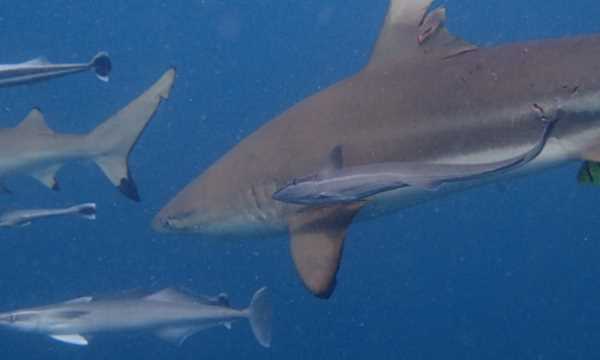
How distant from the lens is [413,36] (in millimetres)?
5250

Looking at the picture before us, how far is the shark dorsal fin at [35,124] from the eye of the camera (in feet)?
24.3

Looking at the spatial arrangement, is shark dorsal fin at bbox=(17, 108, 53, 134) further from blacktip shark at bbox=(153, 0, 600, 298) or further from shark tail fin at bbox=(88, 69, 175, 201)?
blacktip shark at bbox=(153, 0, 600, 298)

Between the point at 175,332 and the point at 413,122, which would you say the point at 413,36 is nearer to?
the point at 413,122

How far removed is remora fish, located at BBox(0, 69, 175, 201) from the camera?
6.86 m

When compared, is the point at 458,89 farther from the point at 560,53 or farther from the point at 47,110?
the point at 47,110

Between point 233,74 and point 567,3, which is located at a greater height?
point 567,3

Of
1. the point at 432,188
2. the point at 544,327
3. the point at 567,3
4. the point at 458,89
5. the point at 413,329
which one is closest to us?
the point at 432,188

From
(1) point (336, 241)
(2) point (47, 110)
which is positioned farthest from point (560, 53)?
(2) point (47, 110)

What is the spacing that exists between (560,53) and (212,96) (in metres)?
29.8

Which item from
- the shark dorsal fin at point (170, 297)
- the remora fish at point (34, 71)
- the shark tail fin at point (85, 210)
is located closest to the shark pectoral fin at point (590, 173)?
the remora fish at point (34, 71)

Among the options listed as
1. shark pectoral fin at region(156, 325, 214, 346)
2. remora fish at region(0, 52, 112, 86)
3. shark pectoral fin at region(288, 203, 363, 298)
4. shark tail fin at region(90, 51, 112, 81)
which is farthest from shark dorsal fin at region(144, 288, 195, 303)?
shark pectoral fin at region(288, 203, 363, 298)

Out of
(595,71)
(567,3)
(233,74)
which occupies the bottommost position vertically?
(595,71)

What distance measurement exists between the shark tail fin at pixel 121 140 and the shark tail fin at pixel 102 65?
397mm

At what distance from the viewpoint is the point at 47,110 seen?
100.0 ft
